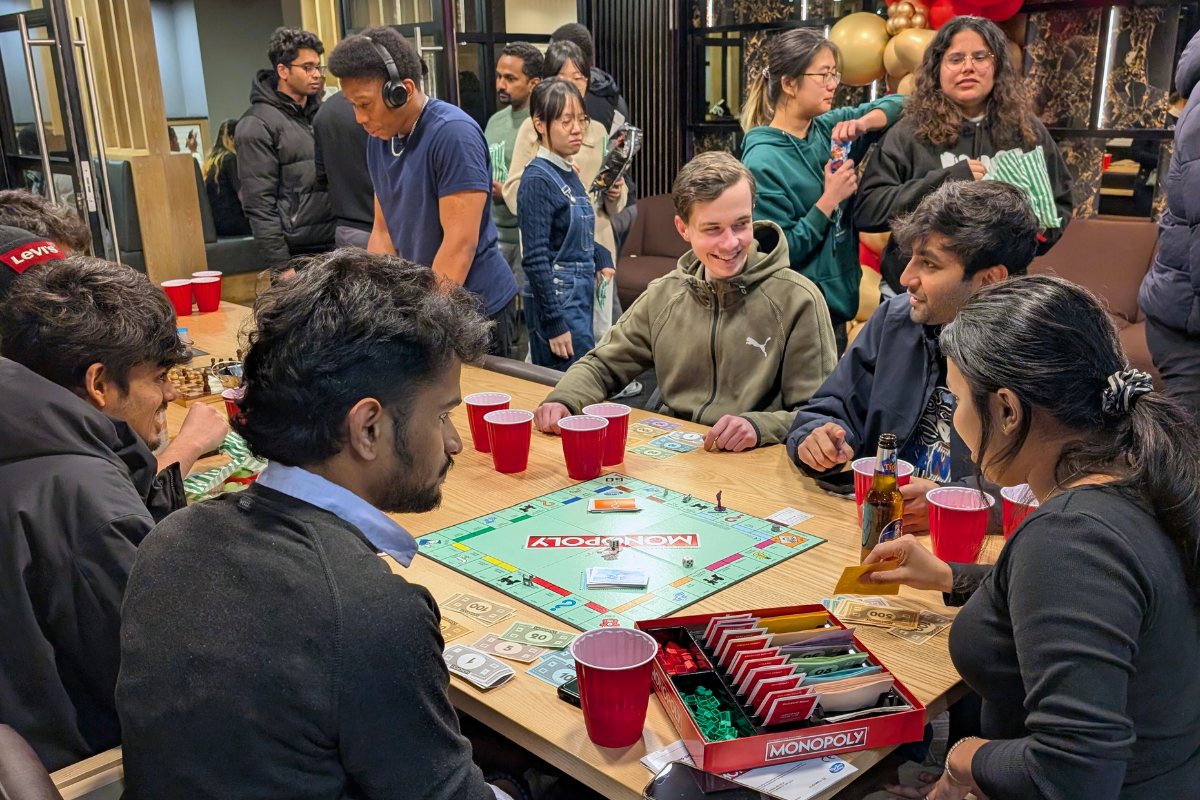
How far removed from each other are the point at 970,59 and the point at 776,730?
258 centimetres

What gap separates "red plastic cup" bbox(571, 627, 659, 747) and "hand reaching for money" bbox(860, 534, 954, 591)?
0.45m

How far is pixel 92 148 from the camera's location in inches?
179

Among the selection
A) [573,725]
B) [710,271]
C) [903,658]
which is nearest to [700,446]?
[710,271]

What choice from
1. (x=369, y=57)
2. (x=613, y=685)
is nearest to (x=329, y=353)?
(x=613, y=685)

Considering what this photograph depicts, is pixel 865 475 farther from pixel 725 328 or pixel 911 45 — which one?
pixel 911 45

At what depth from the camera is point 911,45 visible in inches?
193

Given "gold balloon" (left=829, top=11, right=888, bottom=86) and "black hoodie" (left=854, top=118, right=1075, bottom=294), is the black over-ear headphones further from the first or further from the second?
"gold balloon" (left=829, top=11, right=888, bottom=86)

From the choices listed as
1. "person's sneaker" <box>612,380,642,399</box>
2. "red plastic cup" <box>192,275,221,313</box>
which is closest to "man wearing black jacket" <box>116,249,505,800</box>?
"red plastic cup" <box>192,275,221,313</box>

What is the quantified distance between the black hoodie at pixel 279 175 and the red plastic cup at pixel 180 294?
3.70ft

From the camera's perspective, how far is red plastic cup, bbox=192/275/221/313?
3.72m

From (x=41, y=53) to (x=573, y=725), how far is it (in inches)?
192

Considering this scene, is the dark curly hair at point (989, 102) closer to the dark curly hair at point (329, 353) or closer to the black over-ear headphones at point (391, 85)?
the black over-ear headphones at point (391, 85)

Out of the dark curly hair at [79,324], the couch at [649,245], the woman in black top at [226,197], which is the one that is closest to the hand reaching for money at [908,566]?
the dark curly hair at [79,324]

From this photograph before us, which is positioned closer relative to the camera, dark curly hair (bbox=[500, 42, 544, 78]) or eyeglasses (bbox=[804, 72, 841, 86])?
eyeglasses (bbox=[804, 72, 841, 86])
